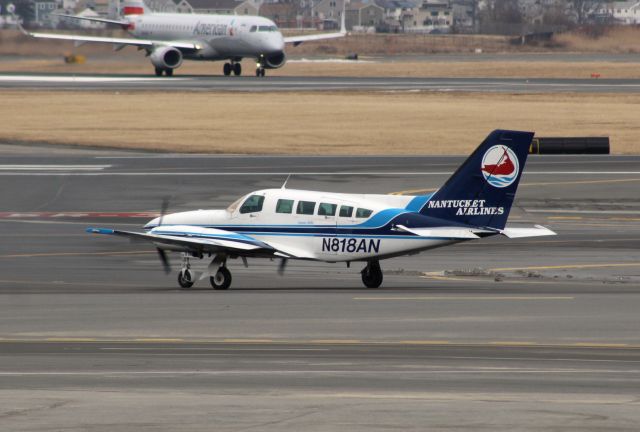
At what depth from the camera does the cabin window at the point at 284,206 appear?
99.9ft

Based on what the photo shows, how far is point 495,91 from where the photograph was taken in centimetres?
9906

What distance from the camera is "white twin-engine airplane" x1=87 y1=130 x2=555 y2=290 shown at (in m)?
29.1

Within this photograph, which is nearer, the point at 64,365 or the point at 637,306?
the point at 64,365

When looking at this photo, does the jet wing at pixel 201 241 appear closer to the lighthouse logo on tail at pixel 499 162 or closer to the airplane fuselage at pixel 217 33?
the lighthouse logo on tail at pixel 499 162

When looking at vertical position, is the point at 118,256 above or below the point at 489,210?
below

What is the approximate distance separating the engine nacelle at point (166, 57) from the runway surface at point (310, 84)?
139 cm

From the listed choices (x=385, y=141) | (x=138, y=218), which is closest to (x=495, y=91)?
(x=385, y=141)

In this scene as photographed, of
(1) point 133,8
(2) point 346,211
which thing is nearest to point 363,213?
(2) point 346,211

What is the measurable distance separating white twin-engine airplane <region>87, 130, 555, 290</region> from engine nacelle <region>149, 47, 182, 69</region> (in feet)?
280

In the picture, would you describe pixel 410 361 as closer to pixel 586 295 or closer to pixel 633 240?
pixel 586 295

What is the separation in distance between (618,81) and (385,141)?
46.6 metres

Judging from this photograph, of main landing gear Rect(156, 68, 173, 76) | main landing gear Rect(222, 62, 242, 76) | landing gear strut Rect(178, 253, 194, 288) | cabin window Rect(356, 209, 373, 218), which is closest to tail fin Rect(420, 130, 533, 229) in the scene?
cabin window Rect(356, 209, 373, 218)

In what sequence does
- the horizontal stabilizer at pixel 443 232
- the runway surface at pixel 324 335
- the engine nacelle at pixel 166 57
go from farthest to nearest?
the engine nacelle at pixel 166 57 < the horizontal stabilizer at pixel 443 232 < the runway surface at pixel 324 335

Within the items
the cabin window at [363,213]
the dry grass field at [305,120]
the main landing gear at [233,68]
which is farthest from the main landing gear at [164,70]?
the cabin window at [363,213]
